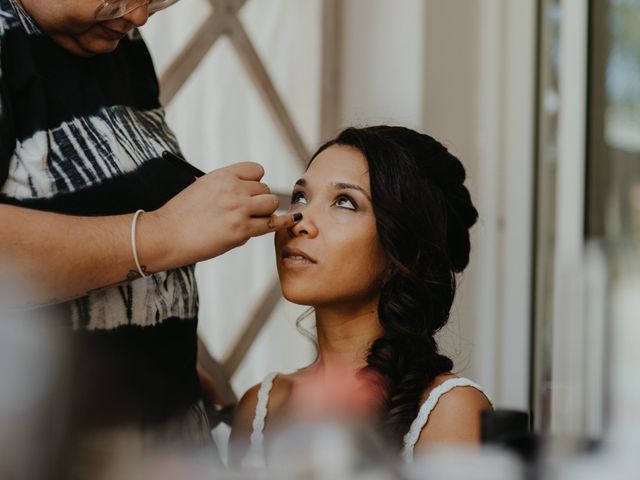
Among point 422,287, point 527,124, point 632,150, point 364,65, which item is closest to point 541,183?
point 527,124

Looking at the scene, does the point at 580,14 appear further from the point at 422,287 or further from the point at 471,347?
the point at 422,287

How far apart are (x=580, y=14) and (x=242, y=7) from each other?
0.68 m

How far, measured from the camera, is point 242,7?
1879mm

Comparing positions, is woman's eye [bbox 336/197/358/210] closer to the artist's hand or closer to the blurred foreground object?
Answer: the artist's hand

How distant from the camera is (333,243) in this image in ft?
3.69

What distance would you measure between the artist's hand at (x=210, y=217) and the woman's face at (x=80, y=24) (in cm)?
19

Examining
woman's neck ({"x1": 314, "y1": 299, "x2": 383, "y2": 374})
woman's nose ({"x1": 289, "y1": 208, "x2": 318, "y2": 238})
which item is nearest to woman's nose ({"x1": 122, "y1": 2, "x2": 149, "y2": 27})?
woman's nose ({"x1": 289, "y1": 208, "x2": 318, "y2": 238})

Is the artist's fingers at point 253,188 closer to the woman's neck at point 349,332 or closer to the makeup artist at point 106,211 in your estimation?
the makeup artist at point 106,211

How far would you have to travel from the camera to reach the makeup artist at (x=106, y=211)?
2.64ft

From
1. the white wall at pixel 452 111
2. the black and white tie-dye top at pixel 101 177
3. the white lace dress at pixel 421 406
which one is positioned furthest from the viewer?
the white wall at pixel 452 111

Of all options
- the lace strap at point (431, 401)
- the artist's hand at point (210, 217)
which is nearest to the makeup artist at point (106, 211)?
the artist's hand at point (210, 217)

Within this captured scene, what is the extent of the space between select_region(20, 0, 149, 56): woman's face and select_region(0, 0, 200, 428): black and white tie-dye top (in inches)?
0.4

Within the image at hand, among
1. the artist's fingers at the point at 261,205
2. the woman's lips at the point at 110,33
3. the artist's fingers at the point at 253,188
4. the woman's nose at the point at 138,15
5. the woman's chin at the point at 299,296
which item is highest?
the woman's nose at the point at 138,15

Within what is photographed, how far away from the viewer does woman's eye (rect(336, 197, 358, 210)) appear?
1.16 metres
